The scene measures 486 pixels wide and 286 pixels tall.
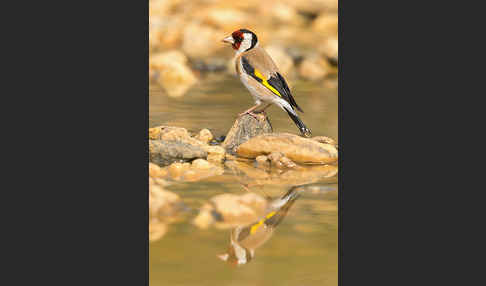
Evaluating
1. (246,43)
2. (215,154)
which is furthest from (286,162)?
(246,43)

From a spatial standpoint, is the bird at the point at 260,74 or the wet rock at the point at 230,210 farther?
the bird at the point at 260,74

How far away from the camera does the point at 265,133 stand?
8008 mm

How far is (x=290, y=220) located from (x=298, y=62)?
174cm

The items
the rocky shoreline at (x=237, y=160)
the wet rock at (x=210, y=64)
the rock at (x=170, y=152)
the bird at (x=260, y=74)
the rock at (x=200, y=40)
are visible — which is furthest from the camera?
the wet rock at (x=210, y=64)

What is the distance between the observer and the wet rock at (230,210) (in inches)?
288

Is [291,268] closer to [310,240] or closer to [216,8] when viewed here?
[310,240]

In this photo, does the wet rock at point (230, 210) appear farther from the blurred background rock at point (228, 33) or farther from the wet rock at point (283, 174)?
the blurred background rock at point (228, 33)

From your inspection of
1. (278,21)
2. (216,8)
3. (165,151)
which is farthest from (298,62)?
(165,151)

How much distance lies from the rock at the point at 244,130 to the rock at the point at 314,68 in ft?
2.07

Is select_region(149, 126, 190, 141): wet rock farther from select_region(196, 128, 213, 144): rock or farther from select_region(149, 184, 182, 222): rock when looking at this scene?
select_region(149, 184, 182, 222): rock

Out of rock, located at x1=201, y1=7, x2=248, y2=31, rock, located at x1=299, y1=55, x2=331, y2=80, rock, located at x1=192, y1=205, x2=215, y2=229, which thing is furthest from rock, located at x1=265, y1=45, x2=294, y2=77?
rock, located at x1=192, y1=205, x2=215, y2=229

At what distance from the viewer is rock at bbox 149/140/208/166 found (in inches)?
305

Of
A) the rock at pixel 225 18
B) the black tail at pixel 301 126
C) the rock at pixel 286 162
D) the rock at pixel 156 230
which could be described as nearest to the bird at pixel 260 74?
the black tail at pixel 301 126

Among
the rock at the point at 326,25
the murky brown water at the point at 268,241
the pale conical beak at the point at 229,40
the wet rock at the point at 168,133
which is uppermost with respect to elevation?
the rock at the point at 326,25
